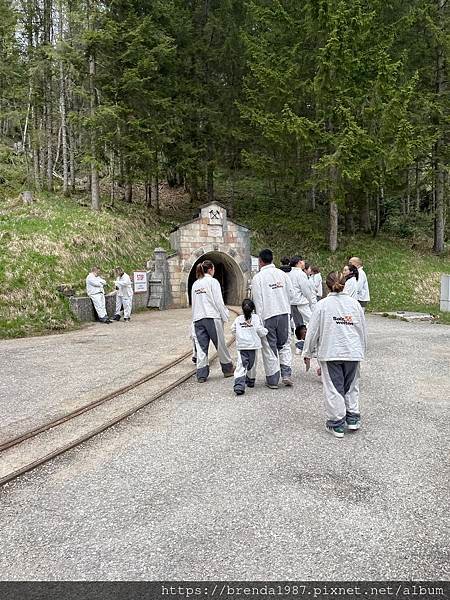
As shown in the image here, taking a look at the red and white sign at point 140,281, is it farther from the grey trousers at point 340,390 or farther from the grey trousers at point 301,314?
the grey trousers at point 340,390

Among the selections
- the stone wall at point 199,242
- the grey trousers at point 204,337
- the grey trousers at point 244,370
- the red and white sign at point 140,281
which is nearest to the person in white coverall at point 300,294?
the grey trousers at point 204,337

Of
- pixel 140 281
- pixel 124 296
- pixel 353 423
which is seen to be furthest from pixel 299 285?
pixel 140 281

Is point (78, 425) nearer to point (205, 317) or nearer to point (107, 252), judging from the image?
point (205, 317)

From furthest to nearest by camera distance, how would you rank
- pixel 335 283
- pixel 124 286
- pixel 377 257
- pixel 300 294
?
pixel 377 257, pixel 124 286, pixel 300 294, pixel 335 283

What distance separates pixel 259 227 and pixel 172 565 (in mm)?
19517

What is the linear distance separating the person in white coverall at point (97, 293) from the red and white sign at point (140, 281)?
2.10m

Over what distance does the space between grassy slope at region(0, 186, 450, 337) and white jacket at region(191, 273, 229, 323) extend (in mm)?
6611

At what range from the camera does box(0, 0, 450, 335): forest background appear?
17594 mm

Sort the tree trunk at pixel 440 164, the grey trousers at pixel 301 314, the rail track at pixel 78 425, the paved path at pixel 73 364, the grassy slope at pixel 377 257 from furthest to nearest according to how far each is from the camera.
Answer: the tree trunk at pixel 440 164 → the grassy slope at pixel 377 257 → the grey trousers at pixel 301 314 → the paved path at pixel 73 364 → the rail track at pixel 78 425

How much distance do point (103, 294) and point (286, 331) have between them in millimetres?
8462

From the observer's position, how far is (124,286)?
46.0 ft

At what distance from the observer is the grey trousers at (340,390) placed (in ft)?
15.2

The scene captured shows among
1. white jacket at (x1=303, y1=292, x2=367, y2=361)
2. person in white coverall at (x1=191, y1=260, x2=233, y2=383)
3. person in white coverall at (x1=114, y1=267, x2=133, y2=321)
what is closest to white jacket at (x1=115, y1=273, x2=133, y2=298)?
person in white coverall at (x1=114, y1=267, x2=133, y2=321)

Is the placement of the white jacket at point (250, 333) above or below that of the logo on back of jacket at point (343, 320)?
below
